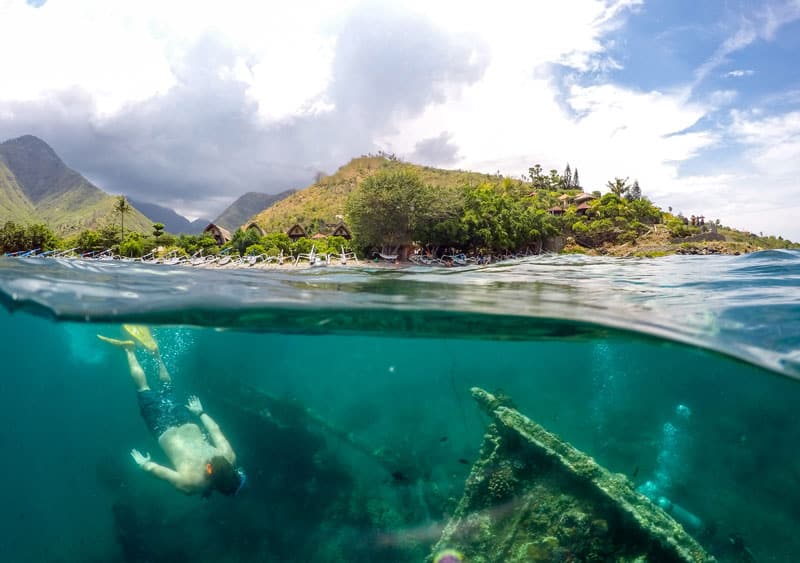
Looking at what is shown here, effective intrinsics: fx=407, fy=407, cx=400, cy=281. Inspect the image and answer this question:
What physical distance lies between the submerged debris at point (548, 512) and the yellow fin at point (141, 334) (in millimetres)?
10667

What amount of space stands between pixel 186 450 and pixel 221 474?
1101 millimetres

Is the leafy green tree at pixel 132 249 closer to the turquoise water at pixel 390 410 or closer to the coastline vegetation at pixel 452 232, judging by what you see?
the coastline vegetation at pixel 452 232

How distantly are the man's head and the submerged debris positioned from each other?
4.70m

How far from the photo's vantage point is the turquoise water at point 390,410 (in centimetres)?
916

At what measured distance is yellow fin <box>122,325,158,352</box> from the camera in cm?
1233

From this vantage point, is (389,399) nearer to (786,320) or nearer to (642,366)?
(642,366)

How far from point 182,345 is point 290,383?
12.9 meters

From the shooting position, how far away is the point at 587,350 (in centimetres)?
1465

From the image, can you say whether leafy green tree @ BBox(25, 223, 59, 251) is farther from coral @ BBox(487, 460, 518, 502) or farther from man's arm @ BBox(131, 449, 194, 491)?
coral @ BBox(487, 460, 518, 502)

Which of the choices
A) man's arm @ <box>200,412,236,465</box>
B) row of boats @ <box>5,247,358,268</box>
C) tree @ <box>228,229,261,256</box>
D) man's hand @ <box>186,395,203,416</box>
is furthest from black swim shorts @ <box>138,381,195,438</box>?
tree @ <box>228,229,261,256</box>

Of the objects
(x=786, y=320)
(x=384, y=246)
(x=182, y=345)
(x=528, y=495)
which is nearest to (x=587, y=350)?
(x=786, y=320)

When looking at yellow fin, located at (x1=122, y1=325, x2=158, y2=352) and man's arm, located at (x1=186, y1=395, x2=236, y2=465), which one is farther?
yellow fin, located at (x1=122, y1=325, x2=158, y2=352)

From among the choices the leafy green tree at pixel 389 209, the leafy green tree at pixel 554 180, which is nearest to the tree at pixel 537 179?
the leafy green tree at pixel 554 180

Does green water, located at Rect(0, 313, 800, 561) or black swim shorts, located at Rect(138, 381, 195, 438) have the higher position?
black swim shorts, located at Rect(138, 381, 195, 438)
